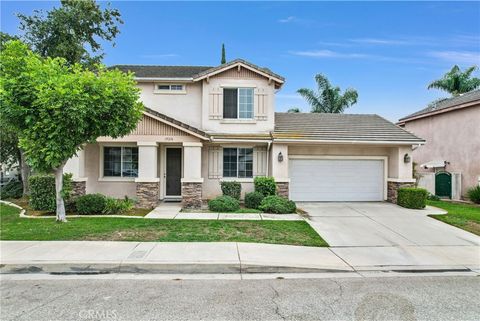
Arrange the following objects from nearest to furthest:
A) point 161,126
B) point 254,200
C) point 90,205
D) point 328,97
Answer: point 90,205
point 254,200
point 161,126
point 328,97

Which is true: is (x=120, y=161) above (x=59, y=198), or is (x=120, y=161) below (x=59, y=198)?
above

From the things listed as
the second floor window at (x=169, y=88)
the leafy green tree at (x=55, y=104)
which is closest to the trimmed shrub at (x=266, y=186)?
the second floor window at (x=169, y=88)

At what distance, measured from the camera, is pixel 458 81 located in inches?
957

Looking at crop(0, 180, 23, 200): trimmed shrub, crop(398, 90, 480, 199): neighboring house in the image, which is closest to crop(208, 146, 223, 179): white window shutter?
crop(0, 180, 23, 200): trimmed shrub

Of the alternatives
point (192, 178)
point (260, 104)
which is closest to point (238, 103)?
point (260, 104)

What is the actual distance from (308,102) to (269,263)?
2400 cm

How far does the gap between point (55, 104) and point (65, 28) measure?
1229 cm

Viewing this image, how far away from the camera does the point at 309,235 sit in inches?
319

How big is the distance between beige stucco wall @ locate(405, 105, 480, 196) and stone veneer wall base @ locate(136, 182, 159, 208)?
17.0m

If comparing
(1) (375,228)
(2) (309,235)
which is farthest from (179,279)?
(1) (375,228)

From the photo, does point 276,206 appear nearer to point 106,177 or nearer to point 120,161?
point 120,161

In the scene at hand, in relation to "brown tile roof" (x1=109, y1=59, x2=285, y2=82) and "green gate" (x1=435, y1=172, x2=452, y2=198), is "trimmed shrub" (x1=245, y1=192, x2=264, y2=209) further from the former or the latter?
"green gate" (x1=435, y1=172, x2=452, y2=198)

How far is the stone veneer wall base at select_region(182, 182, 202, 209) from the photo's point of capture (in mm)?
12211

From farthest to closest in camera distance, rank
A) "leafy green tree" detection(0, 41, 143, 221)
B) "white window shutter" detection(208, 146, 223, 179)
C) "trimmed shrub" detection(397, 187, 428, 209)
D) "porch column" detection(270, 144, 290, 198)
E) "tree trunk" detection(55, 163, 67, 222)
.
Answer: "white window shutter" detection(208, 146, 223, 179) → "porch column" detection(270, 144, 290, 198) → "trimmed shrub" detection(397, 187, 428, 209) → "tree trunk" detection(55, 163, 67, 222) → "leafy green tree" detection(0, 41, 143, 221)
